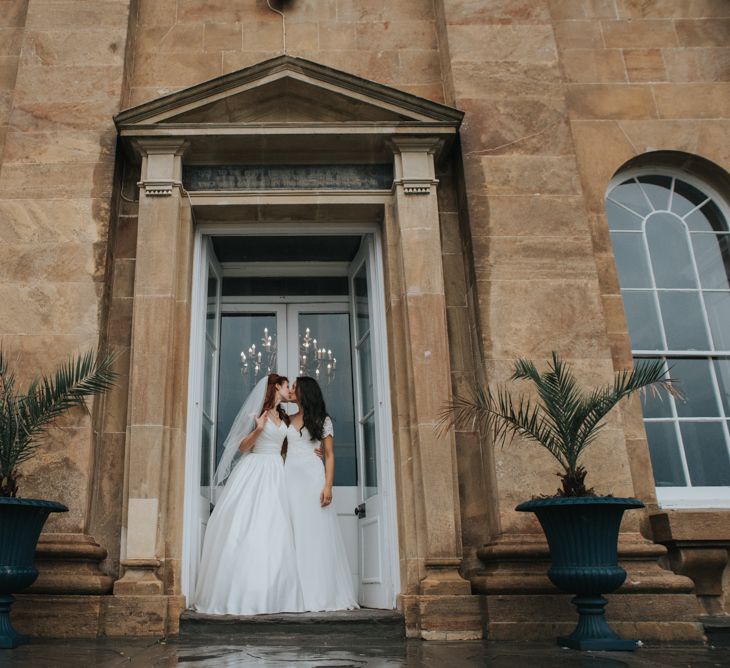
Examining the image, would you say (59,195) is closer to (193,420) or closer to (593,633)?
(193,420)

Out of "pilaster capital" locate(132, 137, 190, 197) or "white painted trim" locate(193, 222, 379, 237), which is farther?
"white painted trim" locate(193, 222, 379, 237)

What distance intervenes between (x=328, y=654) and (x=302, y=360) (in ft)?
12.5

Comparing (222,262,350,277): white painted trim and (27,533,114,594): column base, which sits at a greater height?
(222,262,350,277): white painted trim

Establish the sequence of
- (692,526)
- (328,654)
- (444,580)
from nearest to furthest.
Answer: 1. (328,654)
2. (444,580)
3. (692,526)

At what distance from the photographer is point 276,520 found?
18.4ft

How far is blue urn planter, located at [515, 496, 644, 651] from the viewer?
424cm

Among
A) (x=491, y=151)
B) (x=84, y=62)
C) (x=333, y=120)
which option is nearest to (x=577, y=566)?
(x=491, y=151)

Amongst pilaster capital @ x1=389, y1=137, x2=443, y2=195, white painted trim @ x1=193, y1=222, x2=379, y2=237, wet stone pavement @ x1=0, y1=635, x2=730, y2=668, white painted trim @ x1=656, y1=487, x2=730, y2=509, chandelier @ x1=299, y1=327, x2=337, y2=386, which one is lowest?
wet stone pavement @ x1=0, y1=635, x2=730, y2=668

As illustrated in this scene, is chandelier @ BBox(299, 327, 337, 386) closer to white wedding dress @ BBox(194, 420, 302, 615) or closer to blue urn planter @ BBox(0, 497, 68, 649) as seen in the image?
white wedding dress @ BBox(194, 420, 302, 615)

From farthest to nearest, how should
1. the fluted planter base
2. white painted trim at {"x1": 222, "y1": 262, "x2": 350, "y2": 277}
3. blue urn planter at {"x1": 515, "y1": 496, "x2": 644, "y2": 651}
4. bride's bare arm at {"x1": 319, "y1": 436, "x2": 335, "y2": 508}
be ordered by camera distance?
1. white painted trim at {"x1": 222, "y1": 262, "x2": 350, "y2": 277}
2. bride's bare arm at {"x1": 319, "y1": 436, "x2": 335, "y2": 508}
3. blue urn planter at {"x1": 515, "y1": 496, "x2": 644, "y2": 651}
4. the fluted planter base

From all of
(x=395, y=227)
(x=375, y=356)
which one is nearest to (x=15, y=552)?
(x=375, y=356)

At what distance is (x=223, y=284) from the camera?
7512 mm

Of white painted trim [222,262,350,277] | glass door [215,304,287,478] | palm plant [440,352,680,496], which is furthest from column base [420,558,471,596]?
white painted trim [222,262,350,277]

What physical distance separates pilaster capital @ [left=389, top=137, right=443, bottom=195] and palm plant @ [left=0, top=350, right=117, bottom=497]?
9.12 feet
